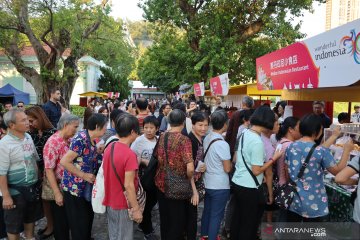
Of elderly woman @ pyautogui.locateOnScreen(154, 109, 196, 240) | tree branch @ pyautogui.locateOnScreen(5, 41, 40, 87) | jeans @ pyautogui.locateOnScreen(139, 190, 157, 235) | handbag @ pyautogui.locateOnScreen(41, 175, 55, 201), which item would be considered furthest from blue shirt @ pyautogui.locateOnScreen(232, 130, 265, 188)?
tree branch @ pyautogui.locateOnScreen(5, 41, 40, 87)

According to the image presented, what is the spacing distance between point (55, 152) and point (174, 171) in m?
1.26

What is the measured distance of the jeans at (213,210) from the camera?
10.8ft

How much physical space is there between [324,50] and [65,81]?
48.1ft

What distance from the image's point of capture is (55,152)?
3.12m

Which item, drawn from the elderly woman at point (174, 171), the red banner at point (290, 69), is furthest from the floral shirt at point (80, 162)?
the red banner at point (290, 69)

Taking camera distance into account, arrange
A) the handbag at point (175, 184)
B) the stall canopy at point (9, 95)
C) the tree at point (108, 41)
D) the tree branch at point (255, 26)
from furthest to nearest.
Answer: the stall canopy at point (9, 95), the tree at point (108, 41), the tree branch at point (255, 26), the handbag at point (175, 184)

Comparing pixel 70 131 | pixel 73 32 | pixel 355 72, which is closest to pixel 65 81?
pixel 73 32

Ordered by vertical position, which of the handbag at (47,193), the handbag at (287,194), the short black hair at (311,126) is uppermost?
the short black hair at (311,126)

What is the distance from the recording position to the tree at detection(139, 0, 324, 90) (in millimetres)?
16156

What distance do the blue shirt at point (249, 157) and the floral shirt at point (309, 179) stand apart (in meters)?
0.28

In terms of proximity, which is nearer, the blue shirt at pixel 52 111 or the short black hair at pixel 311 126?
the short black hair at pixel 311 126

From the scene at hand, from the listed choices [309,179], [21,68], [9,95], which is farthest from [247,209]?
[9,95]

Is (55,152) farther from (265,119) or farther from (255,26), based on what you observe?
(255,26)

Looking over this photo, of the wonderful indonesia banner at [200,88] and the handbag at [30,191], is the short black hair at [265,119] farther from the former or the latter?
the wonderful indonesia banner at [200,88]
